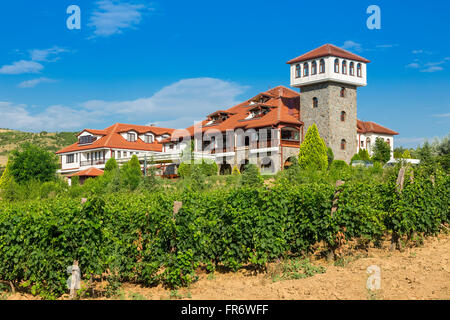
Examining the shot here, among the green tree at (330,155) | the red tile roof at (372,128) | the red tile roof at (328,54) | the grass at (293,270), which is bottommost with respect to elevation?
the grass at (293,270)

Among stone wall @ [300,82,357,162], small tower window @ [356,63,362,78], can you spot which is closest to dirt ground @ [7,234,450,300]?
stone wall @ [300,82,357,162]

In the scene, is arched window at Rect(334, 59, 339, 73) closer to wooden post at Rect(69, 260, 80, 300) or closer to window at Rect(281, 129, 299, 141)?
window at Rect(281, 129, 299, 141)

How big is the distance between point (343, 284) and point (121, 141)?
42581 mm

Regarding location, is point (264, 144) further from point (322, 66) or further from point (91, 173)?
point (91, 173)

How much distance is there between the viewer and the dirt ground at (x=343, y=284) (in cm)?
671

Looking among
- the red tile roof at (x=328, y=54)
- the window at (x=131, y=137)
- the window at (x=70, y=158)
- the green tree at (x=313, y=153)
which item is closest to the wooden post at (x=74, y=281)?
the green tree at (x=313, y=153)

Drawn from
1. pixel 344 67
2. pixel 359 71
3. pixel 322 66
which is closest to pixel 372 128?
pixel 359 71

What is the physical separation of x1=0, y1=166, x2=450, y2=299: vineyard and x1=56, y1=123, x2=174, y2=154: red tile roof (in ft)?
124

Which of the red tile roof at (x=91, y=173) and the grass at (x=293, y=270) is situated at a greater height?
the red tile roof at (x=91, y=173)

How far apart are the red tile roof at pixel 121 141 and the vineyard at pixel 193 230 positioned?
37.9m

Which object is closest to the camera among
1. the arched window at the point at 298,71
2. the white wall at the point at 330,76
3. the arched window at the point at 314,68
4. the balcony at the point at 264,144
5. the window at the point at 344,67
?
the white wall at the point at 330,76

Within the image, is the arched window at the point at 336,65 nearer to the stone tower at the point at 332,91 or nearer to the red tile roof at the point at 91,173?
the stone tower at the point at 332,91

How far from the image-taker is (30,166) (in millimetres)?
32219
